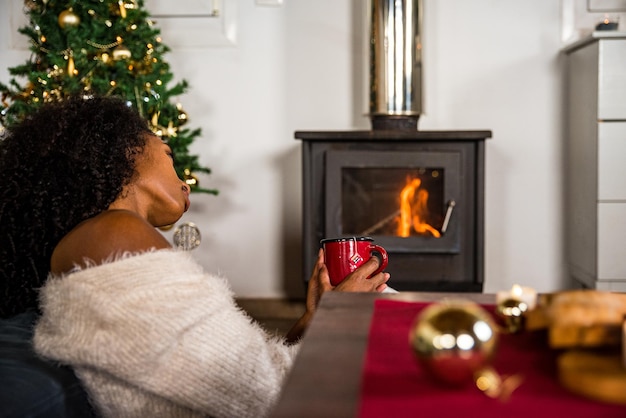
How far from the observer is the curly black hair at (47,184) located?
1479 millimetres

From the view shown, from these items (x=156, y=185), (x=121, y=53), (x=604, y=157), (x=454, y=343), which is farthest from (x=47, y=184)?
(x=604, y=157)

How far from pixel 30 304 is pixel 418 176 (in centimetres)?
236

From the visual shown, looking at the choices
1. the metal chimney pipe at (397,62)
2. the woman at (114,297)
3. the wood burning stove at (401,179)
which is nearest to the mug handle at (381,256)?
the woman at (114,297)

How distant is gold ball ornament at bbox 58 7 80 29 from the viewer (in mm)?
3488

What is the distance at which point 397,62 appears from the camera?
3.67m

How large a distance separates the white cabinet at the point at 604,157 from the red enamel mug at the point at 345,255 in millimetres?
2205

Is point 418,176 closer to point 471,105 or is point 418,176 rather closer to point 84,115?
point 471,105

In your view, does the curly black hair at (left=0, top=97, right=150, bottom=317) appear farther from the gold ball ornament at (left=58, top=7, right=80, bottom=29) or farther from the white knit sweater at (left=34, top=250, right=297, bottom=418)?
the gold ball ornament at (left=58, top=7, right=80, bottom=29)

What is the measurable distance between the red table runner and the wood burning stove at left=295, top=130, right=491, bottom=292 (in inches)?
105

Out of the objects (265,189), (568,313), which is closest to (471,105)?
(265,189)

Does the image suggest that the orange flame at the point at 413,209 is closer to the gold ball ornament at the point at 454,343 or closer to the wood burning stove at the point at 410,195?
the wood burning stove at the point at 410,195

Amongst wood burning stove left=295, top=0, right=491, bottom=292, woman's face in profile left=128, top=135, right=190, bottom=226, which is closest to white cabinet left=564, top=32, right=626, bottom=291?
wood burning stove left=295, top=0, right=491, bottom=292

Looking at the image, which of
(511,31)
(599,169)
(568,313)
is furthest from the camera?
(511,31)

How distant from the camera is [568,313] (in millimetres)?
838
